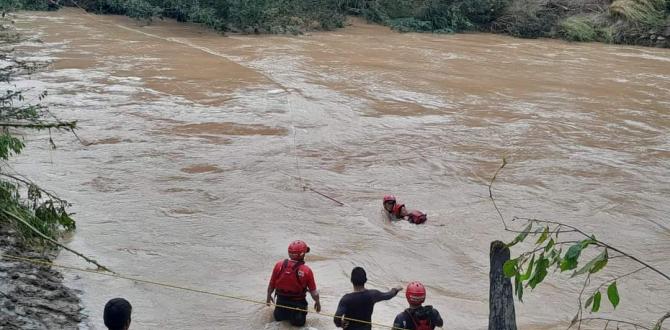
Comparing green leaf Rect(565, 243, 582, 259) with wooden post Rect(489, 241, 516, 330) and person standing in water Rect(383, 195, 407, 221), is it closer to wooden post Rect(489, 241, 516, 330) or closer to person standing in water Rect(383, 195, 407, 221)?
wooden post Rect(489, 241, 516, 330)

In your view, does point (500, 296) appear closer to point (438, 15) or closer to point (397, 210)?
point (397, 210)

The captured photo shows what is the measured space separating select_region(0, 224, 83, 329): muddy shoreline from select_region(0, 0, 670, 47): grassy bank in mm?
23609

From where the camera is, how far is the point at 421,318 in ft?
22.1

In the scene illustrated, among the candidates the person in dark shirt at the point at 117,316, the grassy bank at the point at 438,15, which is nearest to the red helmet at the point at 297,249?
the person in dark shirt at the point at 117,316

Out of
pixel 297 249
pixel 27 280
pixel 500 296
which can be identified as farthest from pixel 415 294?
pixel 27 280

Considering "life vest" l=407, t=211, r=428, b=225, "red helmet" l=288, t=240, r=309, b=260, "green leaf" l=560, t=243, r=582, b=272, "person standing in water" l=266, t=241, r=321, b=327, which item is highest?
"green leaf" l=560, t=243, r=582, b=272

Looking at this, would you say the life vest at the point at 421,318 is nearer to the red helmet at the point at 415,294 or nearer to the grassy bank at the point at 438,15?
the red helmet at the point at 415,294

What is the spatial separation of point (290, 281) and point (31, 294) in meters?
2.76

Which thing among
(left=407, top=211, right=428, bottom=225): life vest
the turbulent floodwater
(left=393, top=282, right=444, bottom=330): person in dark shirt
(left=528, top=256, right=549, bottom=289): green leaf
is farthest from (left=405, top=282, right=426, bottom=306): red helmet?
(left=407, top=211, right=428, bottom=225): life vest

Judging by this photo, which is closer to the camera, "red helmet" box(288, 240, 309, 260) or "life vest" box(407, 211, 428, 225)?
"red helmet" box(288, 240, 309, 260)

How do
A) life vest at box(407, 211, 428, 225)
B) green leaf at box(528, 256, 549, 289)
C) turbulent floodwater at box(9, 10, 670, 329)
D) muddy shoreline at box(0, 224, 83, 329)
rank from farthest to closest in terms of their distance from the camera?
life vest at box(407, 211, 428, 225), turbulent floodwater at box(9, 10, 670, 329), muddy shoreline at box(0, 224, 83, 329), green leaf at box(528, 256, 549, 289)

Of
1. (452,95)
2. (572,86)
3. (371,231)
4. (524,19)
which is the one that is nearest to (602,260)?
(371,231)

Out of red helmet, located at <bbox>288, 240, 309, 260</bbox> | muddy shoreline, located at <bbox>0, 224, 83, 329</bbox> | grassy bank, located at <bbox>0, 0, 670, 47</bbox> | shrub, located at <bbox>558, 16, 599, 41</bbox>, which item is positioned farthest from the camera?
shrub, located at <bbox>558, 16, 599, 41</bbox>

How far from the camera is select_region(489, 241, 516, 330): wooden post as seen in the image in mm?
4645
